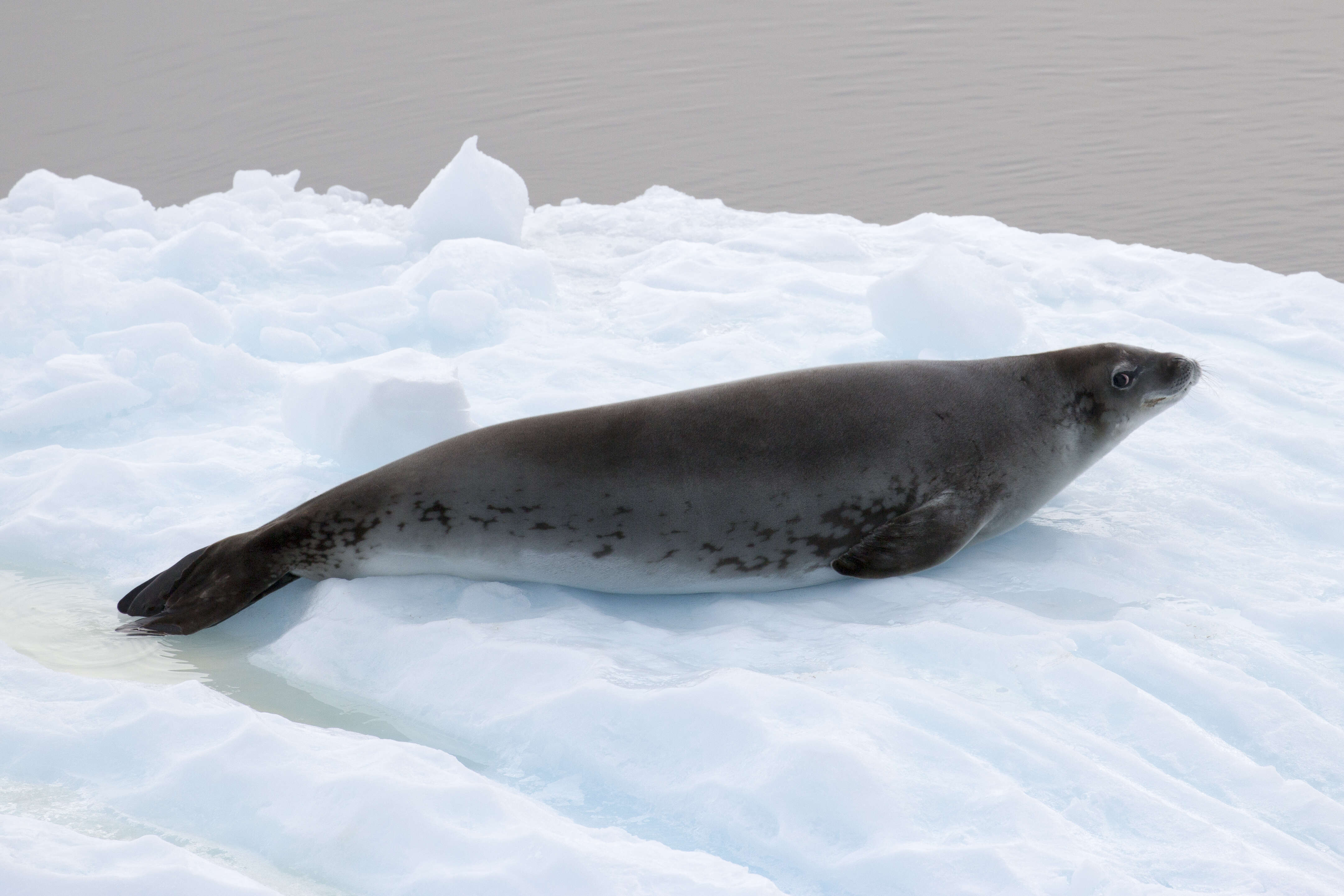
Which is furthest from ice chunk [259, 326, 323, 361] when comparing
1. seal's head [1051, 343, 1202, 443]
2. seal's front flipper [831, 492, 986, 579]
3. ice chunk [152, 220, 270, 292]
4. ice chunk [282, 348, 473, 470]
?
seal's head [1051, 343, 1202, 443]

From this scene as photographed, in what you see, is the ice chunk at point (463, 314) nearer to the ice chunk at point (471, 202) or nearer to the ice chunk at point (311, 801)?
the ice chunk at point (471, 202)

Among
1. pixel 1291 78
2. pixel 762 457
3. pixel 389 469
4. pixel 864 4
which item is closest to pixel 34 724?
pixel 389 469

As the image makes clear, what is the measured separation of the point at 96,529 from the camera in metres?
3.89

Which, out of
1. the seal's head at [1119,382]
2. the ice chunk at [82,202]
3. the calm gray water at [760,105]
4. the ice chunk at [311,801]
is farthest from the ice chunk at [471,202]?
the ice chunk at [311,801]

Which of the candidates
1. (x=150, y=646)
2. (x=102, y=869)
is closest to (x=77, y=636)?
(x=150, y=646)

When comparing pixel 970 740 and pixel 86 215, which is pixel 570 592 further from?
pixel 86 215

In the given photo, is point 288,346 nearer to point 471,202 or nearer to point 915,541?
point 471,202

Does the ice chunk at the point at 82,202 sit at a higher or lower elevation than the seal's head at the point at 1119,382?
higher

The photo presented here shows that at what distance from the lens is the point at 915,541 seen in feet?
11.4

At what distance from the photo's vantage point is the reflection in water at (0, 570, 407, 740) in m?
2.98

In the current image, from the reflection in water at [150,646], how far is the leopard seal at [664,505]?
69 mm

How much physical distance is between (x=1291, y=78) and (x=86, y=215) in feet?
33.3

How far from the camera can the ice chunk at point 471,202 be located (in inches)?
275

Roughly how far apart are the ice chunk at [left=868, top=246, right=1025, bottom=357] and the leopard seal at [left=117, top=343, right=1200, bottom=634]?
5.10 ft
